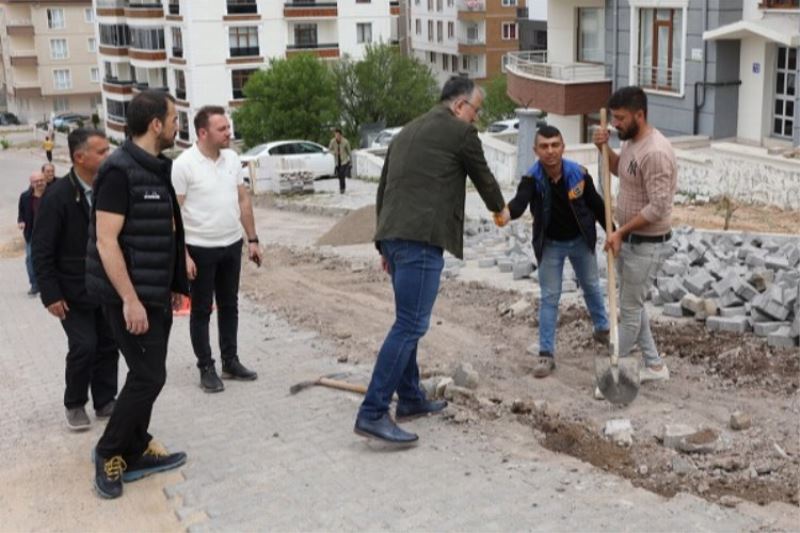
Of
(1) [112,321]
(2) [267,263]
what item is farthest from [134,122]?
(2) [267,263]

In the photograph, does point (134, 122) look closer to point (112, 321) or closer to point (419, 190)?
point (112, 321)

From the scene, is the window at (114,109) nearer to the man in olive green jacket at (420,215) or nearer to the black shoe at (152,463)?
the black shoe at (152,463)

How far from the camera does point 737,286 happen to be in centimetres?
781

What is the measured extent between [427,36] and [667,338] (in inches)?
2531

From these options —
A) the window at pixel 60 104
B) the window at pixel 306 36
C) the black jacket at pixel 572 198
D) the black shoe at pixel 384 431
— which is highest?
the window at pixel 306 36

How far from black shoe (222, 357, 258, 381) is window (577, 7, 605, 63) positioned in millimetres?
26108

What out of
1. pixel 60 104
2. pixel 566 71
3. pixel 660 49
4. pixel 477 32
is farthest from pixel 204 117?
pixel 60 104

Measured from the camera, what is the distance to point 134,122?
518 centimetres

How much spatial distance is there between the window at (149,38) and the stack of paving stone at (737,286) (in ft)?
166

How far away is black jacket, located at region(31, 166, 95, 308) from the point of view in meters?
6.02

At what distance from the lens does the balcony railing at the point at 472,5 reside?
6297 cm

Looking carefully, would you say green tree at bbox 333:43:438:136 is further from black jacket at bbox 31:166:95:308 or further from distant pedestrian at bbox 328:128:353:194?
black jacket at bbox 31:166:95:308

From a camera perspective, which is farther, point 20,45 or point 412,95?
point 20,45

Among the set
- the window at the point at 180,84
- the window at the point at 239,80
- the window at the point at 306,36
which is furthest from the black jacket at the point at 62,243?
the window at the point at 306,36
